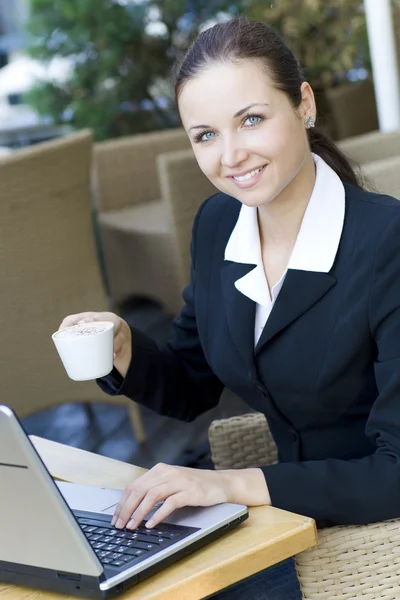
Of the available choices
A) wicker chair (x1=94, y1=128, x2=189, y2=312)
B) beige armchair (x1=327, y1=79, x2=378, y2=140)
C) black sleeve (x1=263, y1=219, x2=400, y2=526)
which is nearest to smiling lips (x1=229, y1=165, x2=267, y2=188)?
black sleeve (x1=263, y1=219, x2=400, y2=526)

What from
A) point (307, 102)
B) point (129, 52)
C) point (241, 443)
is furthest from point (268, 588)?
point (129, 52)

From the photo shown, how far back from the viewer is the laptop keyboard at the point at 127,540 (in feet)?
3.51

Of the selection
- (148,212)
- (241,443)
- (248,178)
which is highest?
(248,178)

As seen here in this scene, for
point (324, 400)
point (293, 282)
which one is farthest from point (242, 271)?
point (324, 400)

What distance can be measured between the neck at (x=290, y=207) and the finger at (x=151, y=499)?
0.53 meters

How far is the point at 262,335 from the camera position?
149cm

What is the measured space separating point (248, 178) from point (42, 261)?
137 centimetres

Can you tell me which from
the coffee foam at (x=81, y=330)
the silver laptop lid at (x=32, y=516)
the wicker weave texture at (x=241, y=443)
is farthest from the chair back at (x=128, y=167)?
the silver laptop lid at (x=32, y=516)

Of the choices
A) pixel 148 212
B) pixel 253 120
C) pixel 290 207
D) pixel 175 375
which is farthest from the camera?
pixel 148 212

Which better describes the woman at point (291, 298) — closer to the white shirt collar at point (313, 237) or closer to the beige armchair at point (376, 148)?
the white shirt collar at point (313, 237)

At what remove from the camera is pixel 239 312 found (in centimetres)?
155

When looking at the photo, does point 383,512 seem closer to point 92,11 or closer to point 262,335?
point 262,335

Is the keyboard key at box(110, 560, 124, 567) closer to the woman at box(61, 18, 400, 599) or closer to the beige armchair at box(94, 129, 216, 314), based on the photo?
the woman at box(61, 18, 400, 599)

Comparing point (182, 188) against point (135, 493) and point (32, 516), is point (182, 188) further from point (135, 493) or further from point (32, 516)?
point (32, 516)
